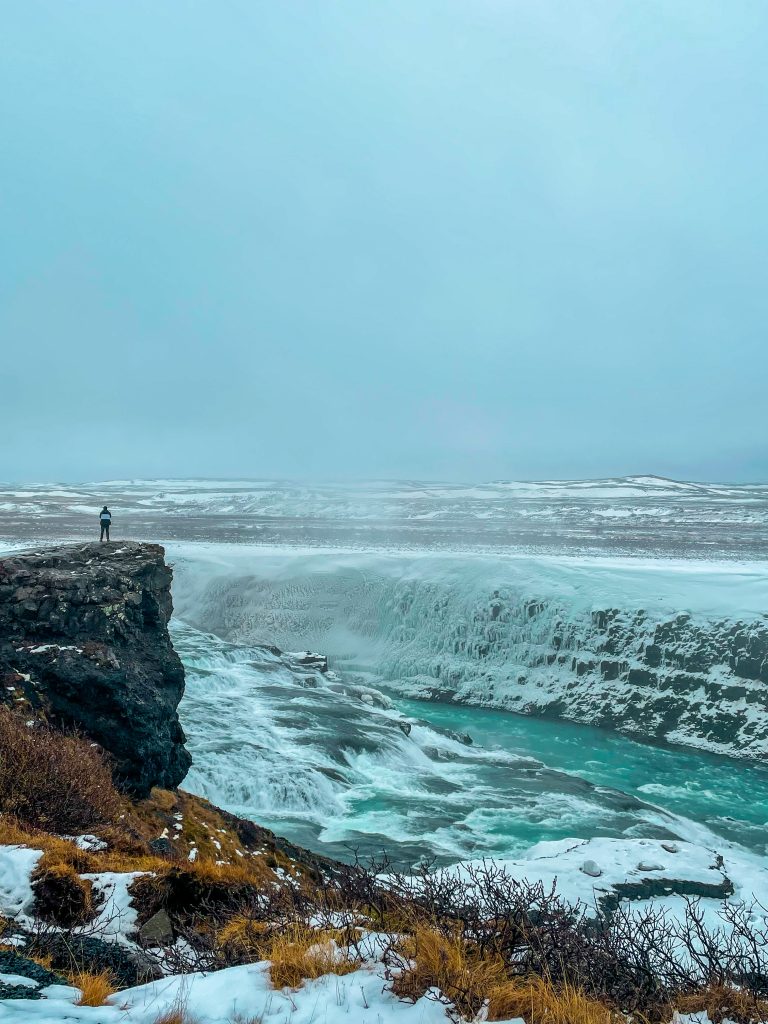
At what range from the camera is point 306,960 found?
405 cm

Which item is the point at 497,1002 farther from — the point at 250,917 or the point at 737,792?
the point at 737,792

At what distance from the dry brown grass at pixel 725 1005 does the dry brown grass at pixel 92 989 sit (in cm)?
345

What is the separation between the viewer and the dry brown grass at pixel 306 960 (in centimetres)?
396

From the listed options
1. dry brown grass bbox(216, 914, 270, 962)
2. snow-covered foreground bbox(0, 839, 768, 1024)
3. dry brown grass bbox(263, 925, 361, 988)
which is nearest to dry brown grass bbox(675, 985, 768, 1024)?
snow-covered foreground bbox(0, 839, 768, 1024)

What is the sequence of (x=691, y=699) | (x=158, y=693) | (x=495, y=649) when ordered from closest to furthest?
(x=158, y=693) → (x=691, y=699) → (x=495, y=649)

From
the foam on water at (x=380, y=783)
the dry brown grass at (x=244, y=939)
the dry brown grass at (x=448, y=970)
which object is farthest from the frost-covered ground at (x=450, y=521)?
the dry brown grass at (x=448, y=970)

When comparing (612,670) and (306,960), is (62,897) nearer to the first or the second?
(306,960)

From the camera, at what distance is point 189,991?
381cm

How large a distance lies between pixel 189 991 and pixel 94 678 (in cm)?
934

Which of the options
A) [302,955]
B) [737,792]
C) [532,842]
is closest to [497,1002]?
[302,955]

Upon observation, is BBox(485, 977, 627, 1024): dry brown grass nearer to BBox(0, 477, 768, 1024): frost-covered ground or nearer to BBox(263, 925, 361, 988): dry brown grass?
BBox(0, 477, 768, 1024): frost-covered ground

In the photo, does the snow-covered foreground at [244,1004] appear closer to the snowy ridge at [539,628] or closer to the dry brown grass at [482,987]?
the dry brown grass at [482,987]

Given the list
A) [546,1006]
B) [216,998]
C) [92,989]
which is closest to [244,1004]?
[216,998]

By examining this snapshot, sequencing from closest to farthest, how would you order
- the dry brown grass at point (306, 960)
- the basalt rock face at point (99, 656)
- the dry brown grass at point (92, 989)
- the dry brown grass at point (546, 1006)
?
the dry brown grass at point (546, 1006) < the dry brown grass at point (92, 989) < the dry brown grass at point (306, 960) < the basalt rock face at point (99, 656)
